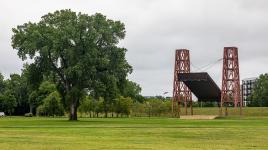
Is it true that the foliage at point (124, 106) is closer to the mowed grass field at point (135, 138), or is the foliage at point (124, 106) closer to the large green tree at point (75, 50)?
the large green tree at point (75, 50)

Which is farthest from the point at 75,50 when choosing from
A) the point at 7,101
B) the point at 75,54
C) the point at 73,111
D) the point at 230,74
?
the point at 7,101

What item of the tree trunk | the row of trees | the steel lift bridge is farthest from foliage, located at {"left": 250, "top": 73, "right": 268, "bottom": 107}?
the tree trunk

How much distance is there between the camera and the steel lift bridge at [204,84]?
11656 cm

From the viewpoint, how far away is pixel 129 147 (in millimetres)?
25906

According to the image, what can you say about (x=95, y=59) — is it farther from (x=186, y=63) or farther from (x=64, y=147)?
(x=64, y=147)

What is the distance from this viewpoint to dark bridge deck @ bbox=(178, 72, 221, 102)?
116562mm

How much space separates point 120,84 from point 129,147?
62269 millimetres

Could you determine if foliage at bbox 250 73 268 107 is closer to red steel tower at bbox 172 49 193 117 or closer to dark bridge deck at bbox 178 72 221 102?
dark bridge deck at bbox 178 72 221 102

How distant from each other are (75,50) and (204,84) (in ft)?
142

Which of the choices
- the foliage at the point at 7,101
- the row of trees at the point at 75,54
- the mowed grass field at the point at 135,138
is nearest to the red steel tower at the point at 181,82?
the row of trees at the point at 75,54

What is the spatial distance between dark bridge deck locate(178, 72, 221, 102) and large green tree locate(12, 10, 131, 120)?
104ft

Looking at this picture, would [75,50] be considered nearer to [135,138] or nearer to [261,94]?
[135,138]

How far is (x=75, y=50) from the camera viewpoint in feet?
277

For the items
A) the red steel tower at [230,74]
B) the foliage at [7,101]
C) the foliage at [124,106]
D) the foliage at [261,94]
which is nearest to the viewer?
the red steel tower at [230,74]
